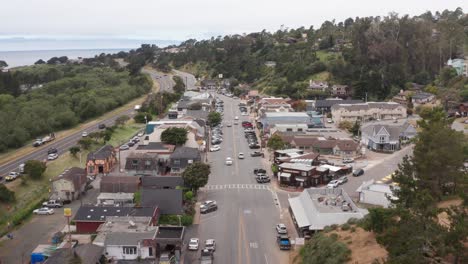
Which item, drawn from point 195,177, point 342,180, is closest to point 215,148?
point 195,177

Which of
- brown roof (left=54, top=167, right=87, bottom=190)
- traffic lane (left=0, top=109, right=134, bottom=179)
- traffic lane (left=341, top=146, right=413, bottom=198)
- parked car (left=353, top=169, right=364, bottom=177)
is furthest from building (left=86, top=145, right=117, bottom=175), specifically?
parked car (left=353, top=169, right=364, bottom=177)

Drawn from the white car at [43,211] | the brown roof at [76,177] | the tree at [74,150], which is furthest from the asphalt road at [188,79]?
the white car at [43,211]

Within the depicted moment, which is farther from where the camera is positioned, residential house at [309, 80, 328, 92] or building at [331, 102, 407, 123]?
residential house at [309, 80, 328, 92]

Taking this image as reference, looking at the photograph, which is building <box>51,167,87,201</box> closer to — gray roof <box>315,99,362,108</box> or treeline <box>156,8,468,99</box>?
gray roof <box>315,99,362,108</box>

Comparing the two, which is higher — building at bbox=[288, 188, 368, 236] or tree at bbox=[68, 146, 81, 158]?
building at bbox=[288, 188, 368, 236]

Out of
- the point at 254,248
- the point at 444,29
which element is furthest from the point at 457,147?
the point at 444,29
